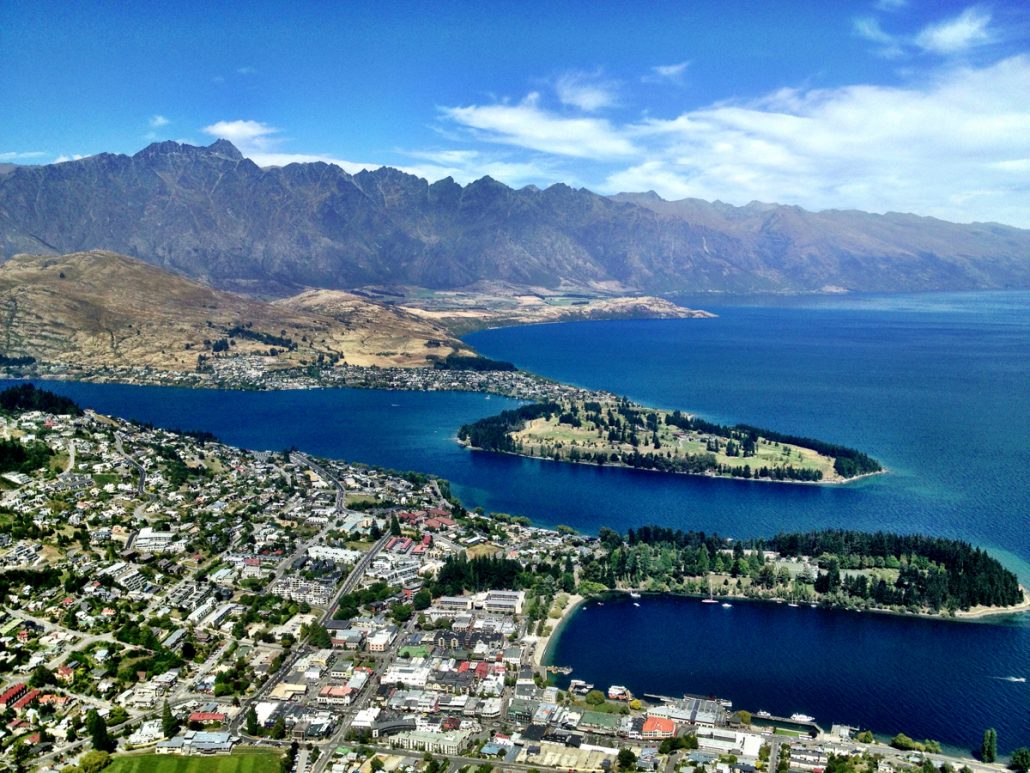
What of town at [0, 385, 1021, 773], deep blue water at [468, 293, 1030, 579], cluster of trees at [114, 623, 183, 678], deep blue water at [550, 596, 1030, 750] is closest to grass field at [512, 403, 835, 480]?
deep blue water at [468, 293, 1030, 579]

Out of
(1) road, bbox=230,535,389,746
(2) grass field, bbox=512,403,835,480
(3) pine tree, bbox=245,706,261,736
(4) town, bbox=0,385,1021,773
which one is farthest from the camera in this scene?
(2) grass field, bbox=512,403,835,480

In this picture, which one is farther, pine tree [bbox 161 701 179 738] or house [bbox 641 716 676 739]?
house [bbox 641 716 676 739]

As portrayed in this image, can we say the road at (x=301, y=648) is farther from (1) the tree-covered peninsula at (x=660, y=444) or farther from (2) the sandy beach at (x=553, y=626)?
(1) the tree-covered peninsula at (x=660, y=444)

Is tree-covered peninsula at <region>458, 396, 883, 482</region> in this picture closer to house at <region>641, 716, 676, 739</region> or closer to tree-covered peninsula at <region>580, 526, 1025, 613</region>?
tree-covered peninsula at <region>580, 526, 1025, 613</region>

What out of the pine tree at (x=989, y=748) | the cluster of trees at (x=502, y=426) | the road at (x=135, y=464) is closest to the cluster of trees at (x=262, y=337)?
the cluster of trees at (x=502, y=426)

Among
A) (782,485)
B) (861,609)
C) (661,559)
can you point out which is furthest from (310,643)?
(782,485)

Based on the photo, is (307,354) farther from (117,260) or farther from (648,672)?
(648,672)

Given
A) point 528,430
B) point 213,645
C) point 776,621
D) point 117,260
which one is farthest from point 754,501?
point 117,260
